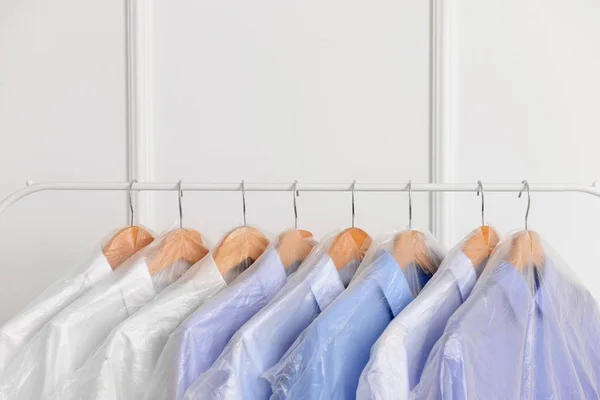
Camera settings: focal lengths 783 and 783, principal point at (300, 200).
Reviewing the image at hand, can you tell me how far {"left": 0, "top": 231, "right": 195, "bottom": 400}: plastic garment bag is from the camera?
1.16 metres

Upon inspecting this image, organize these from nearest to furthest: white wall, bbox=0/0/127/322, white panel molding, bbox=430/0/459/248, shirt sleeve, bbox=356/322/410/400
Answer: shirt sleeve, bbox=356/322/410/400
white panel molding, bbox=430/0/459/248
white wall, bbox=0/0/127/322

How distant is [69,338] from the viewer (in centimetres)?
117

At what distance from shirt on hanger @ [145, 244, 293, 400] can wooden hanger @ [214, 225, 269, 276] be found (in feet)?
0.31

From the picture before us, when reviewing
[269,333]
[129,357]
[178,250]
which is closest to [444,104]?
[178,250]

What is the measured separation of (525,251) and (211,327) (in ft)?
1.57

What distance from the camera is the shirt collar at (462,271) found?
45.3 inches

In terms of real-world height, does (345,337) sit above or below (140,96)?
below

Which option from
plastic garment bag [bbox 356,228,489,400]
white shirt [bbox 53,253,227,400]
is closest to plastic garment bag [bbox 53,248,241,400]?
white shirt [bbox 53,253,227,400]

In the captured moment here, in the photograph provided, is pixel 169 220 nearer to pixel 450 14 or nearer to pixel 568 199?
pixel 450 14

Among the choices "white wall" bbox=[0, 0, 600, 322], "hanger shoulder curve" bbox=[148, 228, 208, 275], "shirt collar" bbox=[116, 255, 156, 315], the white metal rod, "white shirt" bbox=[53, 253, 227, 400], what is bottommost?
"white shirt" bbox=[53, 253, 227, 400]

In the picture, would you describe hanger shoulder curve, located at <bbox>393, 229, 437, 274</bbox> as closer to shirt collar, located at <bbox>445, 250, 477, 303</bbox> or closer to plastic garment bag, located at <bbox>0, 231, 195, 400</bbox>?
shirt collar, located at <bbox>445, 250, 477, 303</bbox>

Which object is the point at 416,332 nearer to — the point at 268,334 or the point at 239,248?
the point at 268,334

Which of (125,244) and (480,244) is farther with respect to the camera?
(125,244)

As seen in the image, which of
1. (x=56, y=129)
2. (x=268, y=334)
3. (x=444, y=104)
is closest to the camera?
(x=268, y=334)
